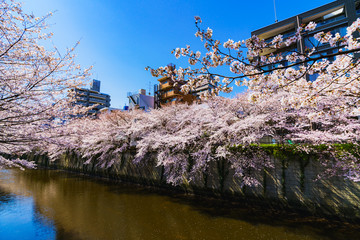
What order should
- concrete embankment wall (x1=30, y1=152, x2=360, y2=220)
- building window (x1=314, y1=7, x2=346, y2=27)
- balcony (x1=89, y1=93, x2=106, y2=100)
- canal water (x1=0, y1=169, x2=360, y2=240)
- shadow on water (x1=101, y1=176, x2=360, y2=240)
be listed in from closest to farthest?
canal water (x1=0, y1=169, x2=360, y2=240)
shadow on water (x1=101, y1=176, x2=360, y2=240)
concrete embankment wall (x1=30, y1=152, x2=360, y2=220)
building window (x1=314, y1=7, x2=346, y2=27)
balcony (x1=89, y1=93, x2=106, y2=100)

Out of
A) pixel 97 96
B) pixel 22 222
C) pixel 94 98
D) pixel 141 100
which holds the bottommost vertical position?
pixel 22 222

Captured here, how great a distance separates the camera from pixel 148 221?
850cm

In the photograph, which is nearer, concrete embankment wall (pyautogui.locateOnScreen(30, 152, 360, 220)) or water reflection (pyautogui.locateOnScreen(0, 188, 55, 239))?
water reflection (pyautogui.locateOnScreen(0, 188, 55, 239))

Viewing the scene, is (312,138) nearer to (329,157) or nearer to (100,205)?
(329,157)

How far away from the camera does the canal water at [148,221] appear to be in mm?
7203

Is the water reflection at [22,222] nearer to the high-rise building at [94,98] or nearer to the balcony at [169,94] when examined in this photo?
the balcony at [169,94]

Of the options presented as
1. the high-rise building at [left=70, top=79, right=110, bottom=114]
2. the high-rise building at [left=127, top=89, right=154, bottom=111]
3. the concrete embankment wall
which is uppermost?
the high-rise building at [left=70, top=79, right=110, bottom=114]

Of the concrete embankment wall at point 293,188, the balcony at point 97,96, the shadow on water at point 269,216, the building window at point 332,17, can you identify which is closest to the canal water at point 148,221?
the shadow on water at point 269,216

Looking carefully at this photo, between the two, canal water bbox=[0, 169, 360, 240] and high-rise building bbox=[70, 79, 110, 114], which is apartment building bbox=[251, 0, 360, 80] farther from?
high-rise building bbox=[70, 79, 110, 114]

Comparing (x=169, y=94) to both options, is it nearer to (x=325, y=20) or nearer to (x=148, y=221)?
(x=325, y=20)

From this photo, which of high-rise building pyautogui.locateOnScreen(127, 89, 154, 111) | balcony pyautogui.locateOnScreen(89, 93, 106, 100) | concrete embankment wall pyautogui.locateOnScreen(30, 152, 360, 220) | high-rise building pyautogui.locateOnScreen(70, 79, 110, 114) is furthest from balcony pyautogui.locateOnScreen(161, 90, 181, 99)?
balcony pyautogui.locateOnScreen(89, 93, 106, 100)

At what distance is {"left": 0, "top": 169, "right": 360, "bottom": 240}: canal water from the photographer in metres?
7.20

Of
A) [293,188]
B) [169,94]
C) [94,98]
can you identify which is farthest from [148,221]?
[94,98]

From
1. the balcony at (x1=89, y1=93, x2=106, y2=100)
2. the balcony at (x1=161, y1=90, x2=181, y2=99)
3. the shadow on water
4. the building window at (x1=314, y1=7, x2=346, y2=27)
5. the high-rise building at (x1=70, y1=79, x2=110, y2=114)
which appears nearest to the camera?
the shadow on water
